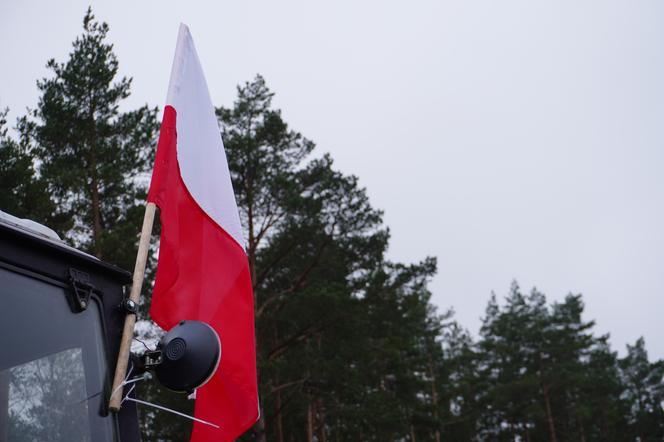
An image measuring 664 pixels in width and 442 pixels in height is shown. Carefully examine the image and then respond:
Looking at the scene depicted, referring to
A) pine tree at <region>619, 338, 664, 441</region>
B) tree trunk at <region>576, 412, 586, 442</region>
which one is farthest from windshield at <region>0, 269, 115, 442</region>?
pine tree at <region>619, 338, 664, 441</region>

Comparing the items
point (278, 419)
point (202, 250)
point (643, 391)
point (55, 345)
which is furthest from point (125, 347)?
point (643, 391)

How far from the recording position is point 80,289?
2.32 metres

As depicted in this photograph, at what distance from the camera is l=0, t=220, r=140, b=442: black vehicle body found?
83.2 inches

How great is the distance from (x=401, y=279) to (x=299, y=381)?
477 centimetres

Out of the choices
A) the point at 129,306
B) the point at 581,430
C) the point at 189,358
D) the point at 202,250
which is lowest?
the point at 189,358

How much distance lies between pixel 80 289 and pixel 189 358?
46 cm

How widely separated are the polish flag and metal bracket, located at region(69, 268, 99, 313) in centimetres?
65

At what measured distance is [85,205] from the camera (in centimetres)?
1739

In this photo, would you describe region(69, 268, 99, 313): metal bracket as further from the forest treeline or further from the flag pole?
the forest treeline

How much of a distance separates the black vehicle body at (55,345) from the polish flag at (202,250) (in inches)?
23.9

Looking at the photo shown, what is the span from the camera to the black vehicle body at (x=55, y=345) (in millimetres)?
2113

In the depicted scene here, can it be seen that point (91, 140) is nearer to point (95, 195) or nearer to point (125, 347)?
point (95, 195)

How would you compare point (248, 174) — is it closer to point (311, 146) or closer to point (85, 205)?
point (311, 146)

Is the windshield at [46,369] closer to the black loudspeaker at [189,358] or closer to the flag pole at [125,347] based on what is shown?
the flag pole at [125,347]
